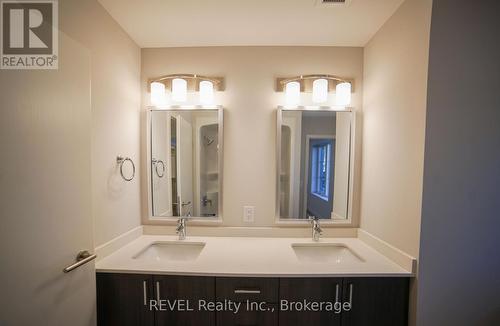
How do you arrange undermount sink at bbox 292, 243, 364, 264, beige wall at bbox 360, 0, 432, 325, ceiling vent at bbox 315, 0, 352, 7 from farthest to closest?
undermount sink at bbox 292, 243, 364, 264 → ceiling vent at bbox 315, 0, 352, 7 → beige wall at bbox 360, 0, 432, 325

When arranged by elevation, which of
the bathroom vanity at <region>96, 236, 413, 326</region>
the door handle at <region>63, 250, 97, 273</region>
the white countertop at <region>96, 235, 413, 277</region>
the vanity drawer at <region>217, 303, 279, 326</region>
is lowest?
the vanity drawer at <region>217, 303, 279, 326</region>

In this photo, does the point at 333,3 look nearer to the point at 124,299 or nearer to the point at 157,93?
the point at 157,93

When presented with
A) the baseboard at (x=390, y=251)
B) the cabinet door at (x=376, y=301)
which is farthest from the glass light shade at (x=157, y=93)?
the baseboard at (x=390, y=251)

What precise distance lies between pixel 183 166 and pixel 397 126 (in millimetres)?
1582

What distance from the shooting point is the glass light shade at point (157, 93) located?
1611mm

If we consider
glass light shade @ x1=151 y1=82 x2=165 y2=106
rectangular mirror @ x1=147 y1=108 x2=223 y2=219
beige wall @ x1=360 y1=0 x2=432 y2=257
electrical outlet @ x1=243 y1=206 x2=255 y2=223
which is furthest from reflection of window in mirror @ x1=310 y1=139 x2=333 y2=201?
glass light shade @ x1=151 y1=82 x2=165 y2=106

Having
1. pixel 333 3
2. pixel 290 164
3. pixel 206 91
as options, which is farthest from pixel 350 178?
pixel 206 91

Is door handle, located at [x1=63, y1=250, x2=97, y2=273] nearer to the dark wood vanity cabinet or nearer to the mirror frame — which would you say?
the dark wood vanity cabinet

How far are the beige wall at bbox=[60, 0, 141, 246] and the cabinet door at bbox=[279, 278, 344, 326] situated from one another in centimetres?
118

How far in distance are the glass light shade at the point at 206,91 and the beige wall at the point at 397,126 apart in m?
1.26

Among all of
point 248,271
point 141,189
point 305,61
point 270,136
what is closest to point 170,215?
point 141,189

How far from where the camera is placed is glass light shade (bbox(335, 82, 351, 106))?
5.19 ft

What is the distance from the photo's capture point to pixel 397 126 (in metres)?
1.22

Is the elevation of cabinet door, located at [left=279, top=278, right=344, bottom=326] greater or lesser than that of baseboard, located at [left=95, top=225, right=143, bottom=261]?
lesser
